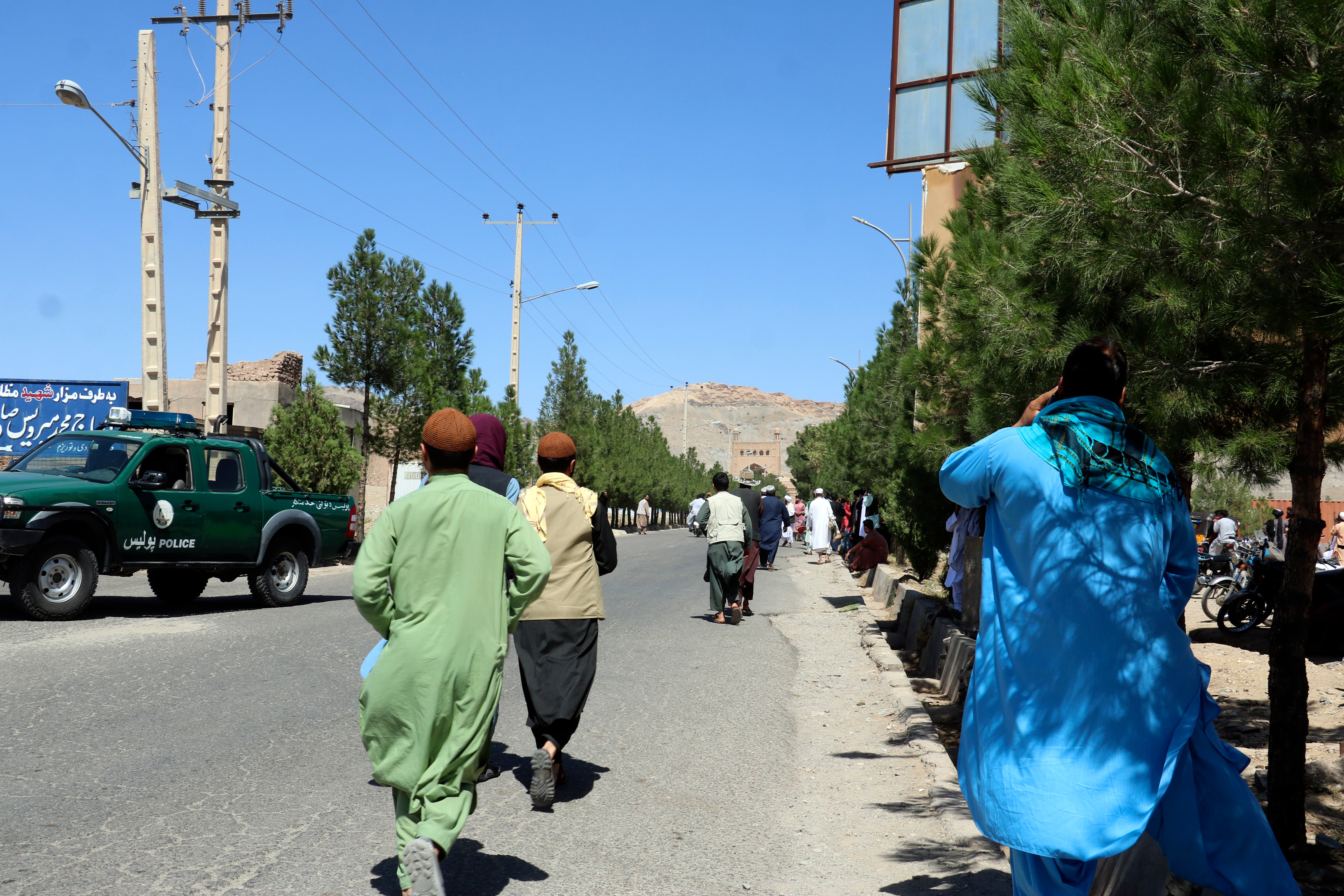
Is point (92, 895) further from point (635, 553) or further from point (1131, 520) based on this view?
point (635, 553)

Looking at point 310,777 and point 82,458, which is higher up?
point 82,458

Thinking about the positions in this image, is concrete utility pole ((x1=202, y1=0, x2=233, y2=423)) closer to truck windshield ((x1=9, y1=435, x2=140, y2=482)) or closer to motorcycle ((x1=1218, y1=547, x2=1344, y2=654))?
truck windshield ((x1=9, y1=435, x2=140, y2=482))

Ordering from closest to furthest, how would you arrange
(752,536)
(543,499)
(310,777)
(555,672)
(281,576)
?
(555,672) → (310,777) → (543,499) → (752,536) → (281,576)

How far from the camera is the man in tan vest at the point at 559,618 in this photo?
5.39 metres

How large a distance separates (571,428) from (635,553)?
2767cm

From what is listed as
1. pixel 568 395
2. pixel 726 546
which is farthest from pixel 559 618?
pixel 568 395

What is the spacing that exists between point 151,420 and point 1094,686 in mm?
12864

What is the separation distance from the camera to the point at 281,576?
46.6 feet

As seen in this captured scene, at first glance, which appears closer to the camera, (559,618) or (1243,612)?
(559,618)

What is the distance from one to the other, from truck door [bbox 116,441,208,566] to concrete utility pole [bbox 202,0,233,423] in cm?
701

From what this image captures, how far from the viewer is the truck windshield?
12273 mm

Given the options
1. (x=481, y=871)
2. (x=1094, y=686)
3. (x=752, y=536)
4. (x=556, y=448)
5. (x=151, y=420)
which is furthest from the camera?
(x=752, y=536)

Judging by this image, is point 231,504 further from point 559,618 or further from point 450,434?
point 450,434

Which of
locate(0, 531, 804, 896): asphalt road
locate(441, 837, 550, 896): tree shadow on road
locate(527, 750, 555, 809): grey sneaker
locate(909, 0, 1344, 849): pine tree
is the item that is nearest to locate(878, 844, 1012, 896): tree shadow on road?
locate(0, 531, 804, 896): asphalt road
